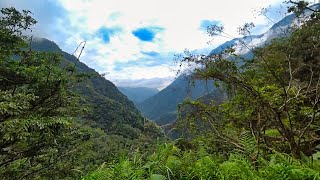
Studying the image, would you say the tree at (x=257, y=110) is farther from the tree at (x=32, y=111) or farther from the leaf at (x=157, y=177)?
the tree at (x=32, y=111)

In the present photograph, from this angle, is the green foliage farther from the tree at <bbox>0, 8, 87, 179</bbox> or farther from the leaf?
the tree at <bbox>0, 8, 87, 179</bbox>

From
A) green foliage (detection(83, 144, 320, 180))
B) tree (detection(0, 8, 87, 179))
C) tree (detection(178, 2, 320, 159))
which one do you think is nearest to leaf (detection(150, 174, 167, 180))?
green foliage (detection(83, 144, 320, 180))

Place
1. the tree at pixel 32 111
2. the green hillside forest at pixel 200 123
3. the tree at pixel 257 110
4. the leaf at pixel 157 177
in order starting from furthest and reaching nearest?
1. the tree at pixel 32 111
2. the tree at pixel 257 110
3. the green hillside forest at pixel 200 123
4. the leaf at pixel 157 177

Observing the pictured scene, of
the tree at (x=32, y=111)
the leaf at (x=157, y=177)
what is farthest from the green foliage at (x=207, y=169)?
the tree at (x=32, y=111)

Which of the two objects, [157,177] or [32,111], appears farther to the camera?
[32,111]

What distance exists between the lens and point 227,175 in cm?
260

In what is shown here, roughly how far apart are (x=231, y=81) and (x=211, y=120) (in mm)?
1052

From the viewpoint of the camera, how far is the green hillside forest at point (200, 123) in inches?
119

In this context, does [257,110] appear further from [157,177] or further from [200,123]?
[157,177]

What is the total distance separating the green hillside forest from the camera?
119 inches

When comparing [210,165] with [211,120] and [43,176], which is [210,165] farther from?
[43,176]

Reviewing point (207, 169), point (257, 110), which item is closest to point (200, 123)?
point (257, 110)

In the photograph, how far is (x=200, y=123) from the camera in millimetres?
5449

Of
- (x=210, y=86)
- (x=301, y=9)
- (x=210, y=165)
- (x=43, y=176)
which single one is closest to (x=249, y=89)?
(x=210, y=86)
